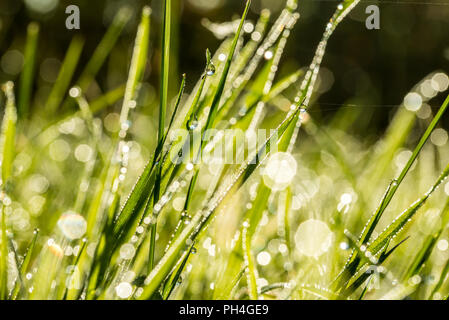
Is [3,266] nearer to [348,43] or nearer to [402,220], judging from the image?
[402,220]

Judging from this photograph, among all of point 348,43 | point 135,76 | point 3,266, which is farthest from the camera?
point 348,43

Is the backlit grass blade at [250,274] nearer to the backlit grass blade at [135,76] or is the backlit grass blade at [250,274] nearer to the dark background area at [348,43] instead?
the backlit grass blade at [135,76]

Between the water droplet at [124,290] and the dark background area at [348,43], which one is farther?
the dark background area at [348,43]

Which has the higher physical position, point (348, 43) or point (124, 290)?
point (348, 43)

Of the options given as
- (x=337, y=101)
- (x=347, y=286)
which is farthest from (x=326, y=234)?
(x=337, y=101)

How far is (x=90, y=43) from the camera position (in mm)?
2469

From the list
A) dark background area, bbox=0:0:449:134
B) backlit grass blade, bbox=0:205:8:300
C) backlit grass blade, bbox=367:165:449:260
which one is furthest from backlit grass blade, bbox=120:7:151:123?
dark background area, bbox=0:0:449:134

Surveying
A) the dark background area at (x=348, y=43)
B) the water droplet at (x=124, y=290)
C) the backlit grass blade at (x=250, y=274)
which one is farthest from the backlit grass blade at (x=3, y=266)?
the dark background area at (x=348, y=43)

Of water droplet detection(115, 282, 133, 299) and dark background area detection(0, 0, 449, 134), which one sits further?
dark background area detection(0, 0, 449, 134)

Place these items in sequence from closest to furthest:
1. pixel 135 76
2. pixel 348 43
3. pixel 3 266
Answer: pixel 3 266 → pixel 135 76 → pixel 348 43

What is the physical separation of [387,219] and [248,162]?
48 cm

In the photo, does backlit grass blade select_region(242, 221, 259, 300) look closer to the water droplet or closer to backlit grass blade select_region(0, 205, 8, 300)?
the water droplet

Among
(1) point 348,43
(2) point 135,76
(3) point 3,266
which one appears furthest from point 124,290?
(1) point 348,43
